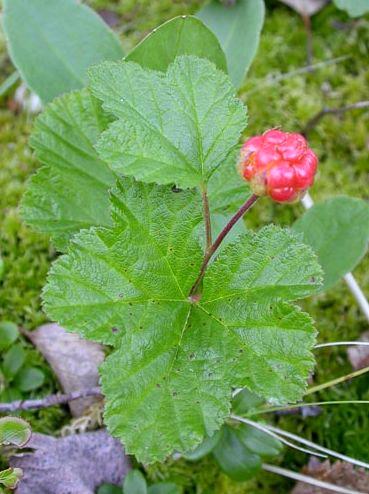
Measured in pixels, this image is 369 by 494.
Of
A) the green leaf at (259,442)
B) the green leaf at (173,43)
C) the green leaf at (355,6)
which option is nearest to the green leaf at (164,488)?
the green leaf at (259,442)

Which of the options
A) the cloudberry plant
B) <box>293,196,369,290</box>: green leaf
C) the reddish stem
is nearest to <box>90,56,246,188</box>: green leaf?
the cloudberry plant

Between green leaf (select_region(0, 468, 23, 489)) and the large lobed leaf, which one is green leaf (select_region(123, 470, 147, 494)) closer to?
green leaf (select_region(0, 468, 23, 489))

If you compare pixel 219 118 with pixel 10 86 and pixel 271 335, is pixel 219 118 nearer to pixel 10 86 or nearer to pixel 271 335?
pixel 271 335

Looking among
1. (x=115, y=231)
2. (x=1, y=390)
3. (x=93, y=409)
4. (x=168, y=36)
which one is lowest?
(x=93, y=409)

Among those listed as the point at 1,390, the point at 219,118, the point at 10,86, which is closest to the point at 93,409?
the point at 1,390

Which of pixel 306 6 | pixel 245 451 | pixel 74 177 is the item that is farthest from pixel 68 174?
pixel 306 6

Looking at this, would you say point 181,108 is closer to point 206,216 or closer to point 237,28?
point 206,216

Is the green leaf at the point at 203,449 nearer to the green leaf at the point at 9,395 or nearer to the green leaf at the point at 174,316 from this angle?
the green leaf at the point at 174,316
